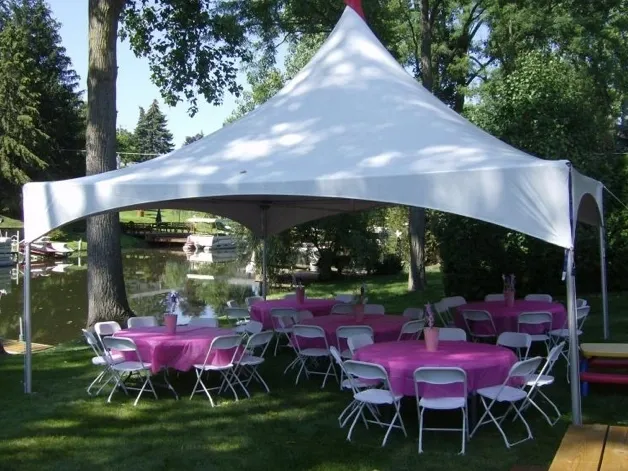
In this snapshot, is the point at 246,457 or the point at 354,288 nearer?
the point at 246,457

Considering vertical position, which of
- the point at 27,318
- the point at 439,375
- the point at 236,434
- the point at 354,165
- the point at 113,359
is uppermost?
the point at 354,165

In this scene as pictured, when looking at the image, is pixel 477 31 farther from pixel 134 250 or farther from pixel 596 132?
pixel 134 250

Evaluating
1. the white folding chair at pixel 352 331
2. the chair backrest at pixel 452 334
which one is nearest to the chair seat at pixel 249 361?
the white folding chair at pixel 352 331

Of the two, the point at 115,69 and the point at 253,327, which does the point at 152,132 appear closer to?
the point at 115,69

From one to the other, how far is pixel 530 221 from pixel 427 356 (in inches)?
53.1

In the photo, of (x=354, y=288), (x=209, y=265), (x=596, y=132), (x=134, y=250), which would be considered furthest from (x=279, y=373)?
(x=134, y=250)

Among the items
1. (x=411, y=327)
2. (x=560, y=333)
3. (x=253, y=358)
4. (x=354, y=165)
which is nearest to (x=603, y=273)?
(x=560, y=333)

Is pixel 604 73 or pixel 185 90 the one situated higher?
Answer: pixel 604 73

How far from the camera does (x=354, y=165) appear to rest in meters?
6.04

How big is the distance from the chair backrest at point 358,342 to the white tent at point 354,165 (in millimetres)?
1292

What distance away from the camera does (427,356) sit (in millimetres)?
5500

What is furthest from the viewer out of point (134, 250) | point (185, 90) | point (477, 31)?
point (134, 250)

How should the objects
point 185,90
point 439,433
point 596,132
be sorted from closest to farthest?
1. point 439,433
2. point 596,132
3. point 185,90

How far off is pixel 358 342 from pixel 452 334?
0.90 m
